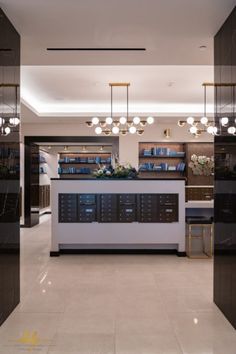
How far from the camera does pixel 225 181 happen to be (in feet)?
12.1

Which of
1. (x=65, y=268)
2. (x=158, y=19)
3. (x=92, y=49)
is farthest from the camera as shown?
(x=65, y=268)

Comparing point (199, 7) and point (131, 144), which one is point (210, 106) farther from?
point (199, 7)

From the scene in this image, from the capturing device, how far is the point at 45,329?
3.46 metres

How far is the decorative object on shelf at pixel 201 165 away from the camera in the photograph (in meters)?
11.1

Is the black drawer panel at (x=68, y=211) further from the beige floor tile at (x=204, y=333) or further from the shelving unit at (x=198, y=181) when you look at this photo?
the shelving unit at (x=198, y=181)

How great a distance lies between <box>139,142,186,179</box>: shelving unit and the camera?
11.2 m

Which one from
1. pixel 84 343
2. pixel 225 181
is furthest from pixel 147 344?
pixel 225 181

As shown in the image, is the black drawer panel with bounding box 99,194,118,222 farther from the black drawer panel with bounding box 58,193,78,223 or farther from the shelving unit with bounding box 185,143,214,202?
the shelving unit with bounding box 185,143,214,202

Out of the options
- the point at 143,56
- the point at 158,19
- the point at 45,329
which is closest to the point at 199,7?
the point at 158,19

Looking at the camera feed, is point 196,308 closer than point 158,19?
No

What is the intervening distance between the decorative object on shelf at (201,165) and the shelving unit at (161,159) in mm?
309

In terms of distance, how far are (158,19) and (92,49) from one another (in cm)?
112

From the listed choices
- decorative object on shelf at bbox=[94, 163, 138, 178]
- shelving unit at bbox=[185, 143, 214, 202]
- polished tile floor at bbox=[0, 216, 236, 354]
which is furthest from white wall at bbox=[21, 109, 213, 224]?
polished tile floor at bbox=[0, 216, 236, 354]

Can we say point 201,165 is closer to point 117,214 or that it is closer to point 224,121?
point 117,214
